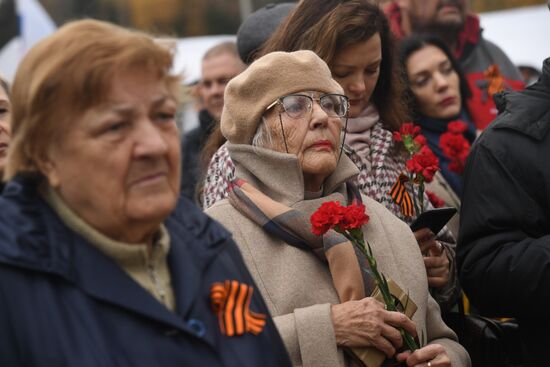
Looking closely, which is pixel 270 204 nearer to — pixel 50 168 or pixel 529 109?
pixel 529 109

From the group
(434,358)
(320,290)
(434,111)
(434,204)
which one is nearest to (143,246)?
(320,290)

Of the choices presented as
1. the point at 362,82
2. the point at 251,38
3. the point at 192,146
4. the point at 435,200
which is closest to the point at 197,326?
the point at 362,82

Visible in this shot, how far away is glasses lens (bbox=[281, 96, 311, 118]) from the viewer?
374cm

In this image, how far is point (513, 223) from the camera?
385 cm

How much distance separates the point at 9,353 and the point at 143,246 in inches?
15.9

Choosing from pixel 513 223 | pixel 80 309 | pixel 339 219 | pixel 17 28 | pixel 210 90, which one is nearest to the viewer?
pixel 80 309

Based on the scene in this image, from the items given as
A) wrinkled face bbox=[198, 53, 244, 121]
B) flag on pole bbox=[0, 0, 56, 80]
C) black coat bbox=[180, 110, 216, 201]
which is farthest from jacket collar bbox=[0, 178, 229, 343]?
flag on pole bbox=[0, 0, 56, 80]

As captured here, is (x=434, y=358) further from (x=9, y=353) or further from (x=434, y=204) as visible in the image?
(x=9, y=353)

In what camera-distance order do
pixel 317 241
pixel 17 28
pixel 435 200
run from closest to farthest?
pixel 317 241 → pixel 435 200 → pixel 17 28

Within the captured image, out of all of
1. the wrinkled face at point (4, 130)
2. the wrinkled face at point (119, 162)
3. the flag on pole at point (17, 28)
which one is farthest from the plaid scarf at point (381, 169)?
the flag on pole at point (17, 28)

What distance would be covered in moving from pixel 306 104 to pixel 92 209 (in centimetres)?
144

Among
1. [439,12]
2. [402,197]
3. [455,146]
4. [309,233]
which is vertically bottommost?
[439,12]

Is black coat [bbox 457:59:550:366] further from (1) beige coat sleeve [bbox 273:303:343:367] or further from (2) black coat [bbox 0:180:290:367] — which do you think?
(2) black coat [bbox 0:180:290:367]

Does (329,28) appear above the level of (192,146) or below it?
above
